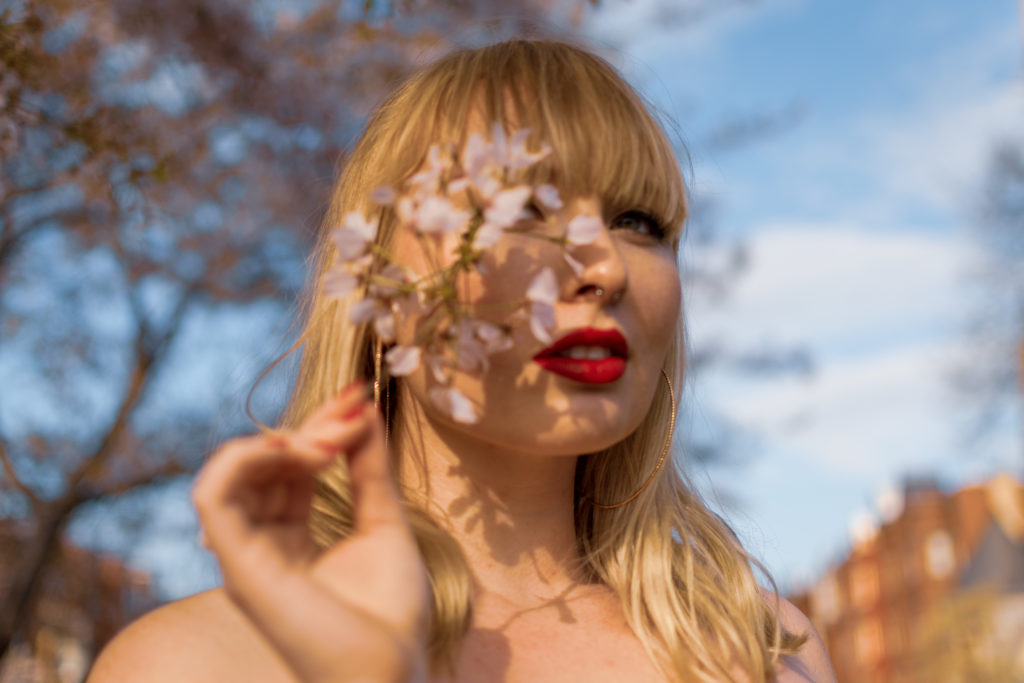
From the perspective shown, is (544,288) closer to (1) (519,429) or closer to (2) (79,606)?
(1) (519,429)

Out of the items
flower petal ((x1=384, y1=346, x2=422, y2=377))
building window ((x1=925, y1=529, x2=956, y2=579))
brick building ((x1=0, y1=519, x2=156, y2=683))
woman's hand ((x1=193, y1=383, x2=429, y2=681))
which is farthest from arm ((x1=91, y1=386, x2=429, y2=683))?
building window ((x1=925, y1=529, x2=956, y2=579))

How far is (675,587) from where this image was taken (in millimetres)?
2201

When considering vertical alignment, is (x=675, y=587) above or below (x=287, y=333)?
below

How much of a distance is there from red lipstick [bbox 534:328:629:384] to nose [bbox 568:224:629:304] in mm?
65

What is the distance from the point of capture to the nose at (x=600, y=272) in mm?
1826

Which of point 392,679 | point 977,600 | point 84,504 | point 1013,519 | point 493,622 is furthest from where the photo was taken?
point 1013,519

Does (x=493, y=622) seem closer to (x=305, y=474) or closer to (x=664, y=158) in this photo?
(x=305, y=474)

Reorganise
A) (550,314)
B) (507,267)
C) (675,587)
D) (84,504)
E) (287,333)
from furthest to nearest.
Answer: (84,504)
(287,333)
(675,587)
(507,267)
(550,314)

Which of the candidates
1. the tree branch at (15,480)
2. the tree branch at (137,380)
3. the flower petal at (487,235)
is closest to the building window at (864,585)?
the tree branch at (137,380)

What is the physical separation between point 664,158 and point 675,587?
88 centimetres

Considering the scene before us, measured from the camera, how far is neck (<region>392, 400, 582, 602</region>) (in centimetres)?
203

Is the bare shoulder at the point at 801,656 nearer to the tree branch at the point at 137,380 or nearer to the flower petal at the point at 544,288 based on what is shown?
the flower petal at the point at 544,288

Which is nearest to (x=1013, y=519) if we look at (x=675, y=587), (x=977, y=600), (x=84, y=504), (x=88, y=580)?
(x=977, y=600)

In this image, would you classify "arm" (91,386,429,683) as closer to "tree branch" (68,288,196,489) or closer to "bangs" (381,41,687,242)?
"bangs" (381,41,687,242)
